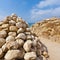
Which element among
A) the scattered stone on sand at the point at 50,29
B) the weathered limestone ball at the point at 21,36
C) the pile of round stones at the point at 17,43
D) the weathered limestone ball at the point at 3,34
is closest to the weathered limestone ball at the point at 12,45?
the pile of round stones at the point at 17,43

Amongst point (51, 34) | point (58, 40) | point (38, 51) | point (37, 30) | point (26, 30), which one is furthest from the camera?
point (37, 30)

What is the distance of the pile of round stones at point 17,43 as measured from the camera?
3.31 metres

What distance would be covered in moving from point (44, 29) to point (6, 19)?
346 cm

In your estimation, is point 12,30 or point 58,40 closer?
point 12,30

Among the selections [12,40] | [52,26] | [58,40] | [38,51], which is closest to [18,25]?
[12,40]

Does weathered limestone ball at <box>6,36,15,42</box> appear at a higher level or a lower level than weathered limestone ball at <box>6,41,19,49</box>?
higher

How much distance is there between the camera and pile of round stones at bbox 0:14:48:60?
3.31 metres

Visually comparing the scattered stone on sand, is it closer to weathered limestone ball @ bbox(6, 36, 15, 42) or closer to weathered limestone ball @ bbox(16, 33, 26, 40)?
weathered limestone ball @ bbox(16, 33, 26, 40)

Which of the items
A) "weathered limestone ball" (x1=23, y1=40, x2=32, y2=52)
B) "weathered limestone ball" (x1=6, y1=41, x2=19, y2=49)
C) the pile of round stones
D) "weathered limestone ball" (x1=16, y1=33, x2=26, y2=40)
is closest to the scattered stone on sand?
the pile of round stones

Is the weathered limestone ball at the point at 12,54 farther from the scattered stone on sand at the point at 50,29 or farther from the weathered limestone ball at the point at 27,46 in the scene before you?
the scattered stone on sand at the point at 50,29

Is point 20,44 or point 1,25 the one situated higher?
point 1,25

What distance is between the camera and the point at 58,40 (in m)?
6.53

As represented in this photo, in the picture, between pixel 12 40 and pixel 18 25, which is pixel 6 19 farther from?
pixel 12 40

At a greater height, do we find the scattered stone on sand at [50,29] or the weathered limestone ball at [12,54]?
the scattered stone on sand at [50,29]
